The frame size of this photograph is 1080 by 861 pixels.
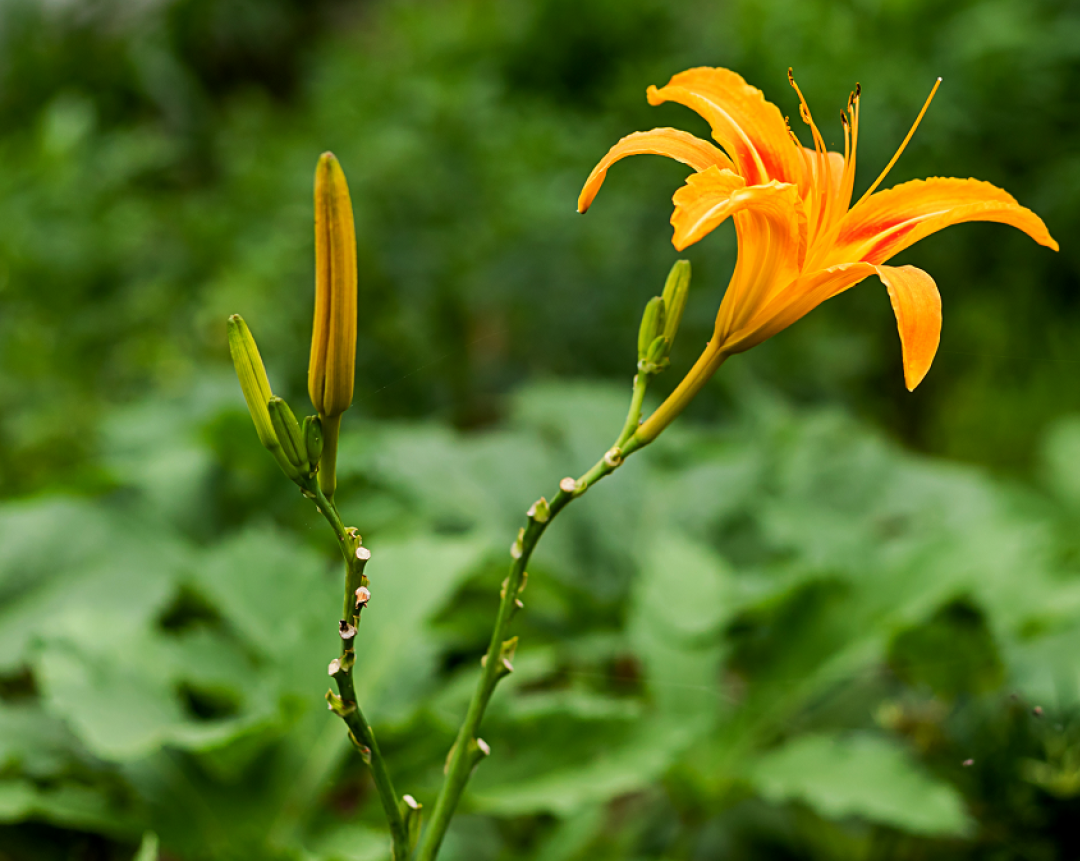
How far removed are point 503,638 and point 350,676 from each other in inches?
2.6

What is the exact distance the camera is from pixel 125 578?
1.06 metres

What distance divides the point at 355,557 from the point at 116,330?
174 centimetres

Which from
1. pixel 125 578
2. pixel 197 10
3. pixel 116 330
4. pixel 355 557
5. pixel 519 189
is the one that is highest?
pixel 197 10

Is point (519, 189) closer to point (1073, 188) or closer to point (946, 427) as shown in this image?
point (946, 427)

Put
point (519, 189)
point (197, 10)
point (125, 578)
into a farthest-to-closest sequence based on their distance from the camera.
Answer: point (197, 10), point (519, 189), point (125, 578)

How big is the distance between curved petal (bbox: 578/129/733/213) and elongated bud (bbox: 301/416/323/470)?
134 mm

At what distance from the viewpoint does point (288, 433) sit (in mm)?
341

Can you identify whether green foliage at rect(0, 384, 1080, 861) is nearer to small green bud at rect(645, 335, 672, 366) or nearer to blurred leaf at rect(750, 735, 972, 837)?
blurred leaf at rect(750, 735, 972, 837)

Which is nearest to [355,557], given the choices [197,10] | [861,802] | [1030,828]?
[861,802]

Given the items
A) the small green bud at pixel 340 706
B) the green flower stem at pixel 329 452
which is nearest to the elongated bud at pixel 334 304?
the green flower stem at pixel 329 452

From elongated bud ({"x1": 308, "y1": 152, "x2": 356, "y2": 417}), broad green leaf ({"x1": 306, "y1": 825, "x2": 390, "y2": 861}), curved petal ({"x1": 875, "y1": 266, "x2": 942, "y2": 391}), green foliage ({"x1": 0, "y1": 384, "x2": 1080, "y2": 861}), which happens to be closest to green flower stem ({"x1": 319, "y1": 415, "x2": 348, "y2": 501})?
elongated bud ({"x1": 308, "y1": 152, "x2": 356, "y2": 417})

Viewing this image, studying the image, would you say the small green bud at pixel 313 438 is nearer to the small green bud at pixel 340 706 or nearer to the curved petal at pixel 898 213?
the small green bud at pixel 340 706

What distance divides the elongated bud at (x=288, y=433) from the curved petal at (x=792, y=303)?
18cm

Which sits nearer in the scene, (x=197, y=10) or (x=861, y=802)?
(x=861, y=802)
